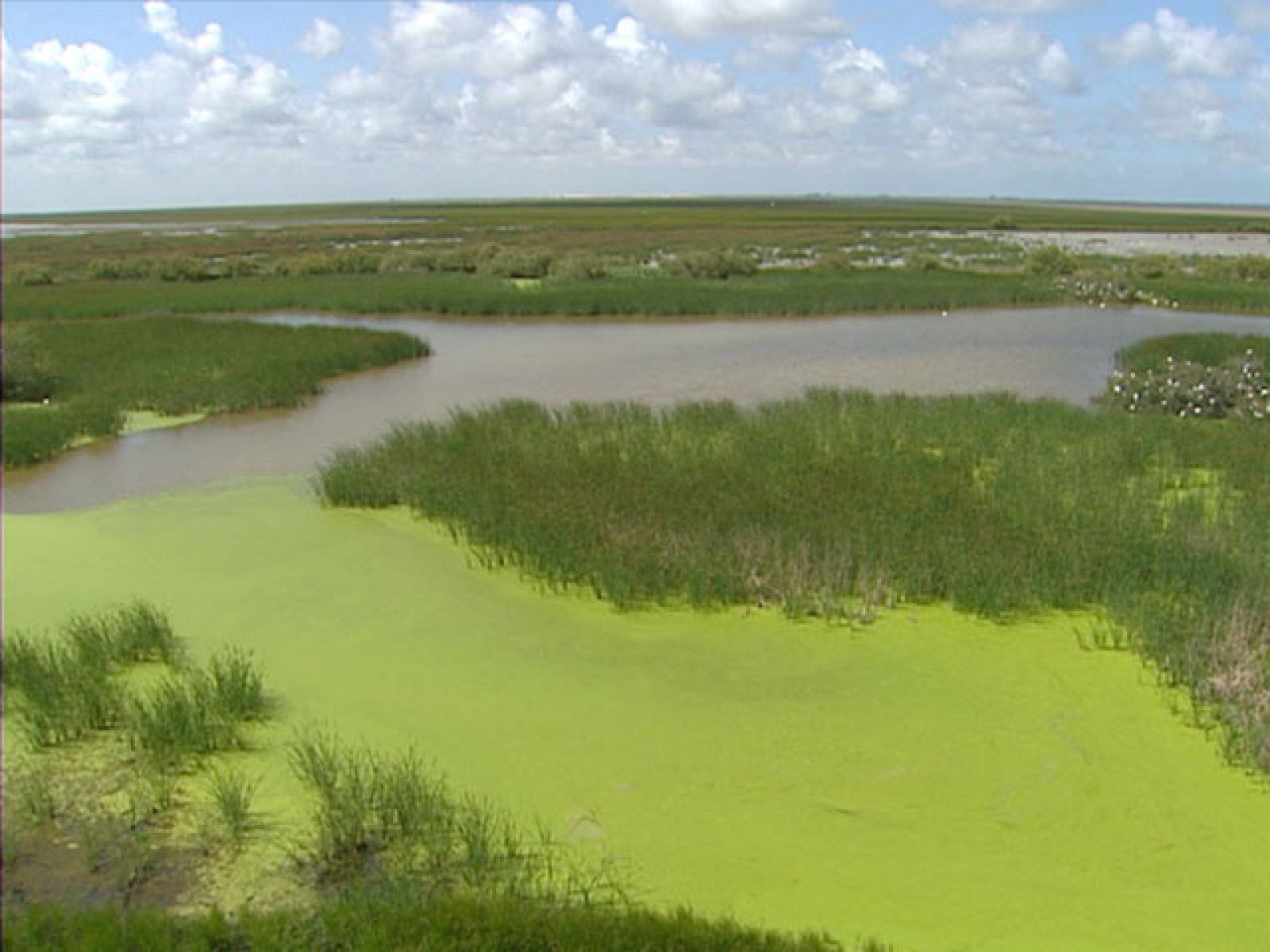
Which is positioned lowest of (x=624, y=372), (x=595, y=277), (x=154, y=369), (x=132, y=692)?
(x=132, y=692)

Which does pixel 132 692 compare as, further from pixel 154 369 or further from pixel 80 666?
pixel 154 369

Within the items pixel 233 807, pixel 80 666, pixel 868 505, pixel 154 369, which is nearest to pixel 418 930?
pixel 233 807

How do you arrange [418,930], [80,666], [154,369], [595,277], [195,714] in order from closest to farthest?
[418,930] → [195,714] → [80,666] → [154,369] → [595,277]

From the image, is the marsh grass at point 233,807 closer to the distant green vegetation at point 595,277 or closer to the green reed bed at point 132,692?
the green reed bed at point 132,692

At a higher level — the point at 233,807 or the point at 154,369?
the point at 154,369

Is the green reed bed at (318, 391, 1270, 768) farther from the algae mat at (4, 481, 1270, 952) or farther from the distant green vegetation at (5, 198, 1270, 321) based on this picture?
the distant green vegetation at (5, 198, 1270, 321)

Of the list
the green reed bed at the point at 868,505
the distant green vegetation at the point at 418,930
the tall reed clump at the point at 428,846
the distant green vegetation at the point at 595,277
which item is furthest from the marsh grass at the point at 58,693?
the distant green vegetation at the point at 595,277

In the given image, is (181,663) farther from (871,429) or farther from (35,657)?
(871,429)
